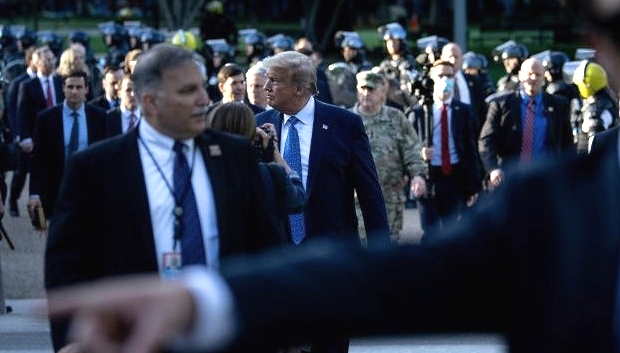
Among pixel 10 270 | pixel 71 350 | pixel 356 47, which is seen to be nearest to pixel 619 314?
pixel 71 350

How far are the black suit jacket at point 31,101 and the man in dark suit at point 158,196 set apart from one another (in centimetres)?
1291

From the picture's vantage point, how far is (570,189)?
1.89 metres

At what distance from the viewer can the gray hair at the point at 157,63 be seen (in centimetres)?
504

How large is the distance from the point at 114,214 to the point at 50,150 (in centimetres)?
744

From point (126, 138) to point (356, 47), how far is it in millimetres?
18721

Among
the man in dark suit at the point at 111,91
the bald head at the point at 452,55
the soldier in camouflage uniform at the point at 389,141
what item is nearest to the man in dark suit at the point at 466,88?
the bald head at the point at 452,55

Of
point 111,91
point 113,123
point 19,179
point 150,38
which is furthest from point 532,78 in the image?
point 150,38

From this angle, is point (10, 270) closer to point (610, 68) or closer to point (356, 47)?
point (356, 47)

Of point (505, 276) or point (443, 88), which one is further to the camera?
point (443, 88)

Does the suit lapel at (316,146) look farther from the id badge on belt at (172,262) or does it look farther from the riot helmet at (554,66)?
the riot helmet at (554,66)

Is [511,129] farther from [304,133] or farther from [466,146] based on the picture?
[304,133]

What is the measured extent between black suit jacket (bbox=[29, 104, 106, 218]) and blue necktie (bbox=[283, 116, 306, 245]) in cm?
357

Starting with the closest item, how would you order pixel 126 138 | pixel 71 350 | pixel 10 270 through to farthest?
1. pixel 71 350
2. pixel 126 138
3. pixel 10 270

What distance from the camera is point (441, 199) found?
14.7 m
